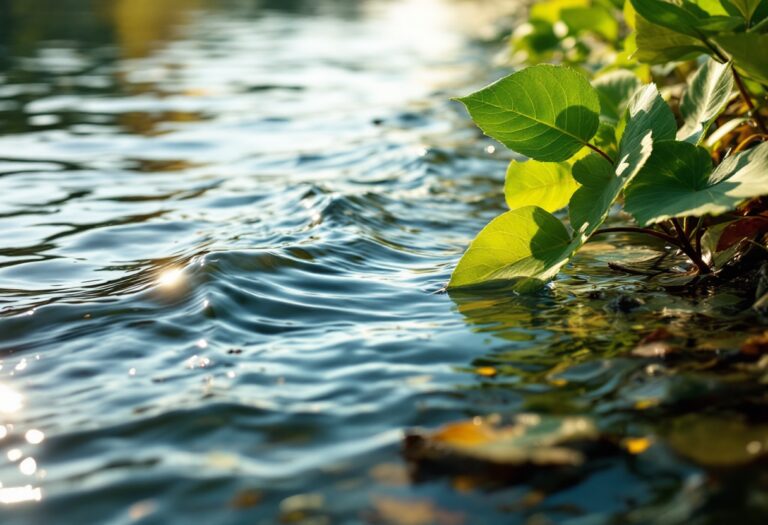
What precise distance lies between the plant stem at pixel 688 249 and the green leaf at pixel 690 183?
0.23 meters

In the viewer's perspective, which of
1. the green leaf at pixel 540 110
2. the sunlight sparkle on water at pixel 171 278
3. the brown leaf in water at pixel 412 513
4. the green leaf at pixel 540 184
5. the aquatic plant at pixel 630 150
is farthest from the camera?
the sunlight sparkle on water at pixel 171 278

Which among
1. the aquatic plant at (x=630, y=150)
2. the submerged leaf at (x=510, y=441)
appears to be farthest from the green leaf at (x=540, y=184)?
the submerged leaf at (x=510, y=441)

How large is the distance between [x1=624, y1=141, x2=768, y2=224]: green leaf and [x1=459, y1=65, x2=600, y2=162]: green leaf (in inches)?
8.7

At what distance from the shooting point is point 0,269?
10.1ft

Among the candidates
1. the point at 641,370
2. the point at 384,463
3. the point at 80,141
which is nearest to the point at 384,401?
the point at 384,463

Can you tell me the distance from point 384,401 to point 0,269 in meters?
1.80

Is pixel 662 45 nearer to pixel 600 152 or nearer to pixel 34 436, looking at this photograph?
pixel 600 152

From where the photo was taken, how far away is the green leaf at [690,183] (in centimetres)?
200

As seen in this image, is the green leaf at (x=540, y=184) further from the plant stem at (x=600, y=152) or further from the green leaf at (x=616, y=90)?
the green leaf at (x=616, y=90)

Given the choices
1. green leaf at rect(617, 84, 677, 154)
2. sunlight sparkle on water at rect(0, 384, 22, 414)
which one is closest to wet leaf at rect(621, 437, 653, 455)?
green leaf at rect(617, 84, 677, 154)

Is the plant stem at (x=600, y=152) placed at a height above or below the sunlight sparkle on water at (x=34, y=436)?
above

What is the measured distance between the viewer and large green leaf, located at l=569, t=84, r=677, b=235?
2.26m

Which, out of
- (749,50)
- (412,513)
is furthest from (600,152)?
(412,513)

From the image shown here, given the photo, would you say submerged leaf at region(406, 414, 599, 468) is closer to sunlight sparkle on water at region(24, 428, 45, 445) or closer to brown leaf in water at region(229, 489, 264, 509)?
brown leaf in water at region(229, 489, 264, 509)
